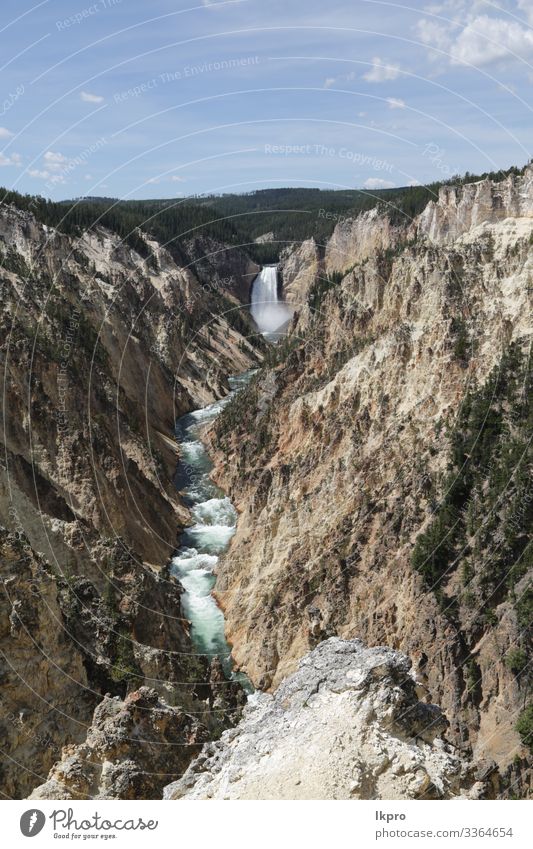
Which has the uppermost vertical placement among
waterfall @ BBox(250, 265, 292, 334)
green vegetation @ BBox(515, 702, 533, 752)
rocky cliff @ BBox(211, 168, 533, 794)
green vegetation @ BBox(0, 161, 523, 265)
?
green vegetation @ BBox(0, 161, 523, 265)

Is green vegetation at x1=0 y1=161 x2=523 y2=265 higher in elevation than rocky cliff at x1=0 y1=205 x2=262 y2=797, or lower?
higher

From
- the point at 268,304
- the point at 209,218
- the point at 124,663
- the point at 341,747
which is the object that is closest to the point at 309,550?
the point at 124,663

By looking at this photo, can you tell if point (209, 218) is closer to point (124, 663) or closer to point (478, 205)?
point (478, 205)

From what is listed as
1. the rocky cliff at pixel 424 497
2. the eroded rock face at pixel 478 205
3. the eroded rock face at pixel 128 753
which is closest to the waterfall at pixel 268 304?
the eroded rock face at pixel 478 205

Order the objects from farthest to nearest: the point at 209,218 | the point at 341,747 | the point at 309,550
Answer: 1. the point at 209,218
2. the point at 309,550
3. the point at 341,747

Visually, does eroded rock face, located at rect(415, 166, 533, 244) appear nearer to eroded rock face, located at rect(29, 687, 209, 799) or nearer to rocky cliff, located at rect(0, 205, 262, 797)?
rocky cliff, located at rect(0, 205, 262, 797)
